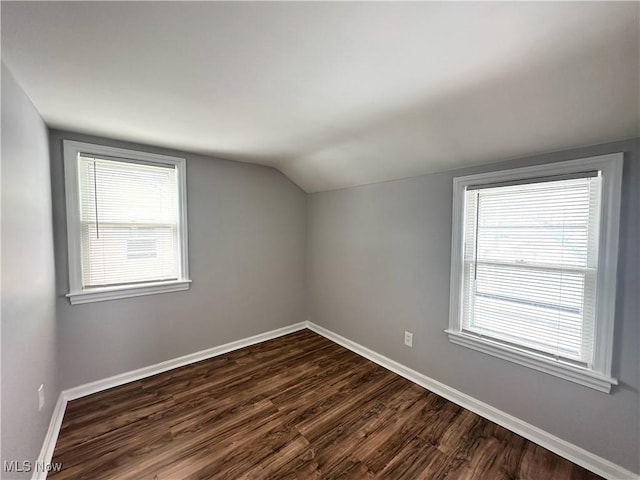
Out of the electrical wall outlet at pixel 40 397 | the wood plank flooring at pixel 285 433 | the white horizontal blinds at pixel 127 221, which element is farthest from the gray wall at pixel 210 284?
the electrical wall outlet at pixel 40 397

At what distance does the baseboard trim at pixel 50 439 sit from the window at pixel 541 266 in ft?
9.24

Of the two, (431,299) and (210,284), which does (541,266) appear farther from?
(210,284)

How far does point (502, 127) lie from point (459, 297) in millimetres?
1306

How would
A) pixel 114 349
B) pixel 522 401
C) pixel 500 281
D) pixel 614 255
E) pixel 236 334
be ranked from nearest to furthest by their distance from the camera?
pixel 614 255 < pixel 522 401 < pixel 500 281 < pixel 114 349 < pixel 236 334

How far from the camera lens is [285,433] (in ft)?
5.96

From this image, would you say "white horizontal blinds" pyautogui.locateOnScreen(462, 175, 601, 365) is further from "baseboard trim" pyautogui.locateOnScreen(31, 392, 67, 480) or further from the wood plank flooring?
"baseboard trim" pyautogui.locateOnScreen(31, 392, 67, 480)

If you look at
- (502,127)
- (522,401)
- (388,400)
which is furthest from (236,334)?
(502,127)

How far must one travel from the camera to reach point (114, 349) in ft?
7.66

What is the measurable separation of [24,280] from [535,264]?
3.08m

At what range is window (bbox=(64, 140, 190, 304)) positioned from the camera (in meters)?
2.14

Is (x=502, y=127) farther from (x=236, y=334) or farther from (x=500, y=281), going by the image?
(x=236, y=334)

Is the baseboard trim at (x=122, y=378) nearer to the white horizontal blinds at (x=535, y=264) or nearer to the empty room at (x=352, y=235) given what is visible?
the empty room at (x=352, y=235)

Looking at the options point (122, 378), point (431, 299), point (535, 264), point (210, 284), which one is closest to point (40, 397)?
point (122, 378)

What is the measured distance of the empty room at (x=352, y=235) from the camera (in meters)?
1.10
